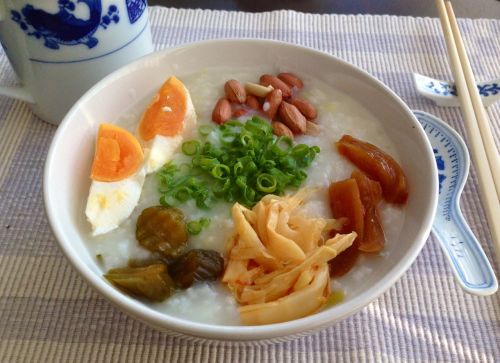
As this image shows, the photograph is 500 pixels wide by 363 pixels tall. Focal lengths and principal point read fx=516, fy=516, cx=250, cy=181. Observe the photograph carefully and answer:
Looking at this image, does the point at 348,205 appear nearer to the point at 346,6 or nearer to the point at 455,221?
the point at 455,221

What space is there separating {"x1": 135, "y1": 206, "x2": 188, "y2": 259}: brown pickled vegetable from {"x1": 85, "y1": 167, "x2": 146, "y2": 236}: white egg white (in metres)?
0.05

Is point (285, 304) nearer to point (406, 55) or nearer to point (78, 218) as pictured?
point (78, 218)

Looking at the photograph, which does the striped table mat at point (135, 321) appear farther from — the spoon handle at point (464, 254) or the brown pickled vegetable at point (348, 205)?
the brown pickled vegetable at point (348, 205)

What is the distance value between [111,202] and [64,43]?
44 centimetres

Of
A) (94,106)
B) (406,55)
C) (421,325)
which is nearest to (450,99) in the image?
(406,55)

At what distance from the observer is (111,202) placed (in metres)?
1.00

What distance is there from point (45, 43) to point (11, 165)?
31 centimetres

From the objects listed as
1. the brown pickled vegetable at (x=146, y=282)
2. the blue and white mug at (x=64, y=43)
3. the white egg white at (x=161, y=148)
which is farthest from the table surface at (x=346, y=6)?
the brown pickled vegetable at (x=146, y=282)

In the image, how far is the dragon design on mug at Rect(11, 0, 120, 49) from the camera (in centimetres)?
113

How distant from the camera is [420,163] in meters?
1.02

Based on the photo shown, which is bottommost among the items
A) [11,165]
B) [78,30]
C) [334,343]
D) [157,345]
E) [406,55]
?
[11,165]

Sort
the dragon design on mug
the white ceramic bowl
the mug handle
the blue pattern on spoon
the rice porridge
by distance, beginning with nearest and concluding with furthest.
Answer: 1. the white ceramic bowl
2. the rice porridge
3. the blue pattern on spoon
4. the dragon design on mug
5. the mug handle

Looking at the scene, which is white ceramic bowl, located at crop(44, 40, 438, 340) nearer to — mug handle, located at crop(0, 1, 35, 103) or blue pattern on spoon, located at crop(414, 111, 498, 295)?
blue pattern on spoon, located at crop(414, 111, 498, 295)

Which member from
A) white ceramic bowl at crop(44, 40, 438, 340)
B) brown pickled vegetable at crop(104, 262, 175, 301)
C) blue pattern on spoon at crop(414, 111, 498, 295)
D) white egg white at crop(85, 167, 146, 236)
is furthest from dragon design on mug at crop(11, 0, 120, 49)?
blue pattern on spoon at crop(414, 111, 498, 295)
